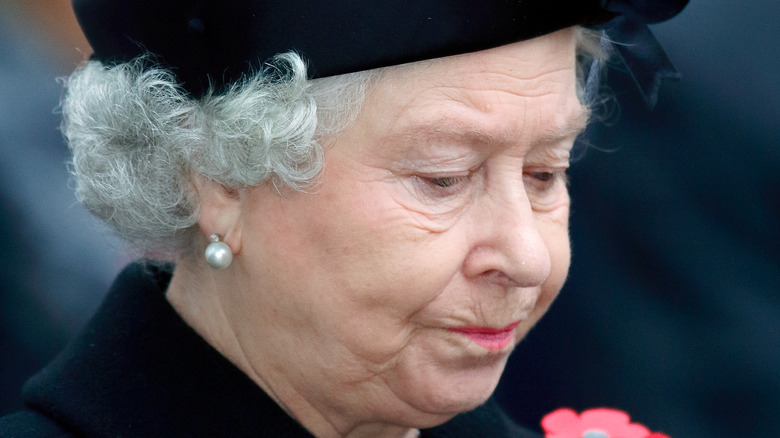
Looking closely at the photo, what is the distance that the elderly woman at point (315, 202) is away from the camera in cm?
169

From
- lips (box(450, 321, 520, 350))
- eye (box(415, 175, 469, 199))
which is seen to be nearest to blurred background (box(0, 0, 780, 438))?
lips (box(450, 321, 520, 350))

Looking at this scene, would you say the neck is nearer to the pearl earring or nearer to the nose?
the pearl earring

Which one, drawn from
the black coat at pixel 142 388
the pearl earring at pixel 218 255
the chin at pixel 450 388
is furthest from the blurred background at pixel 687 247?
the pearl earring at pixel 218 255

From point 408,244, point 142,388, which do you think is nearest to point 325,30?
point 408,244

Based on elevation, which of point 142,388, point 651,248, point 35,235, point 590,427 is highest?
point 142,388

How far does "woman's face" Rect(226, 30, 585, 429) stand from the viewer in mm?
1708

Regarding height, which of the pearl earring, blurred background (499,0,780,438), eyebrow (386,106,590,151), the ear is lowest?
blurred background (499,0,780,438)

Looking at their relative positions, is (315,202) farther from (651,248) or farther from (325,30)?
(651,248)

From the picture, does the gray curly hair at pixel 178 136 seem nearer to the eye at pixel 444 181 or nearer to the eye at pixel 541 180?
the eye at pixel 444 181

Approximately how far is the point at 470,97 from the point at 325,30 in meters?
0.31

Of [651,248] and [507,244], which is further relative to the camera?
[651,248]

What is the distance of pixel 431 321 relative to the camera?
1.82 m

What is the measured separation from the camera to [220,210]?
6.13ft

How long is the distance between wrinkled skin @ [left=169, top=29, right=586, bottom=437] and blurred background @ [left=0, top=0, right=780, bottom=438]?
1467mm
